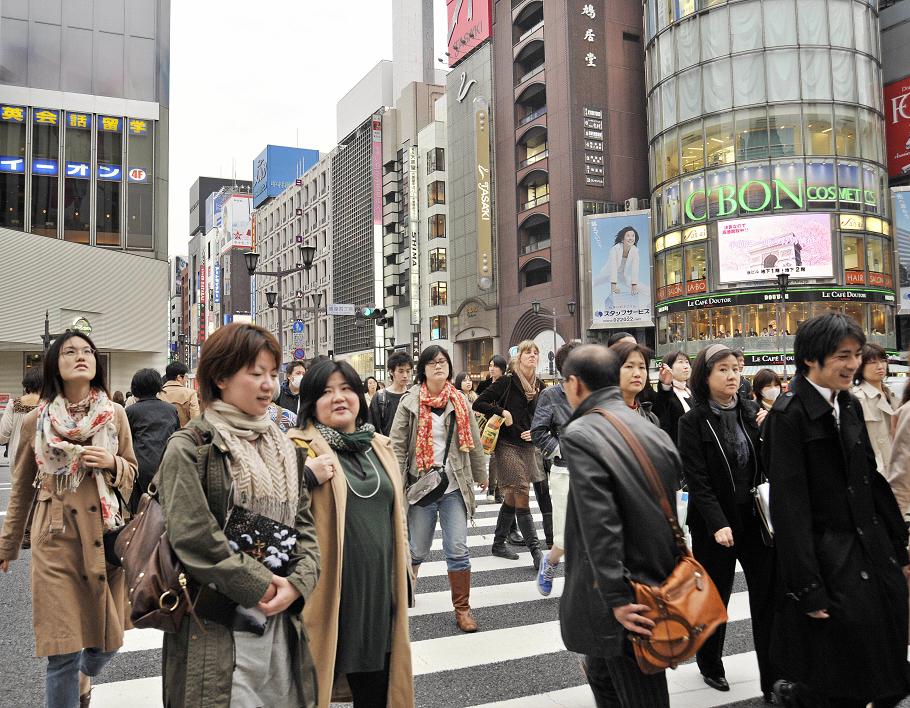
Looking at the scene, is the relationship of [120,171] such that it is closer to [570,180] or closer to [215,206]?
[570,180]

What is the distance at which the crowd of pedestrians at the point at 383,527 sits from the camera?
2.31 m

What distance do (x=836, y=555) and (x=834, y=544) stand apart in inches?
1.7

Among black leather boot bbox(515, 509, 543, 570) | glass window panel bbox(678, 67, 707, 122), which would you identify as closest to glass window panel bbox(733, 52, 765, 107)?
glass window panel bbox(678, 67, 707, 122)

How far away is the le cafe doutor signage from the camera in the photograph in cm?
3572

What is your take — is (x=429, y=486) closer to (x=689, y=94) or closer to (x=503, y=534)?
(x=503, y=534)

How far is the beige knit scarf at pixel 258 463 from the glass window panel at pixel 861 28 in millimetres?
44397

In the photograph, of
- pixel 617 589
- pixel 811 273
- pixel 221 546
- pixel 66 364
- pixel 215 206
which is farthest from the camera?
pixel 215 206

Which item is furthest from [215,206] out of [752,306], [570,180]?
[752,306]

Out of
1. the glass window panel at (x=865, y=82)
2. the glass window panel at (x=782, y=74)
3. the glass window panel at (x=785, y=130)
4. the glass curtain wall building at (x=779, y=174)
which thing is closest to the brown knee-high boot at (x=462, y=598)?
the glass curtain wall building at (x=779, y=174)

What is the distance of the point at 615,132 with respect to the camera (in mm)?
45125

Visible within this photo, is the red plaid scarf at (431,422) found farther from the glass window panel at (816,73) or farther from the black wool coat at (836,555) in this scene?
the glass window panel at (816,73)

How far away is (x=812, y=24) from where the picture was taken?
37094mm

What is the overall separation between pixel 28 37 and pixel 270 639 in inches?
1426

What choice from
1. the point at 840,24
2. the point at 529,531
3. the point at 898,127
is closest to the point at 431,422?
the point at 529,531
